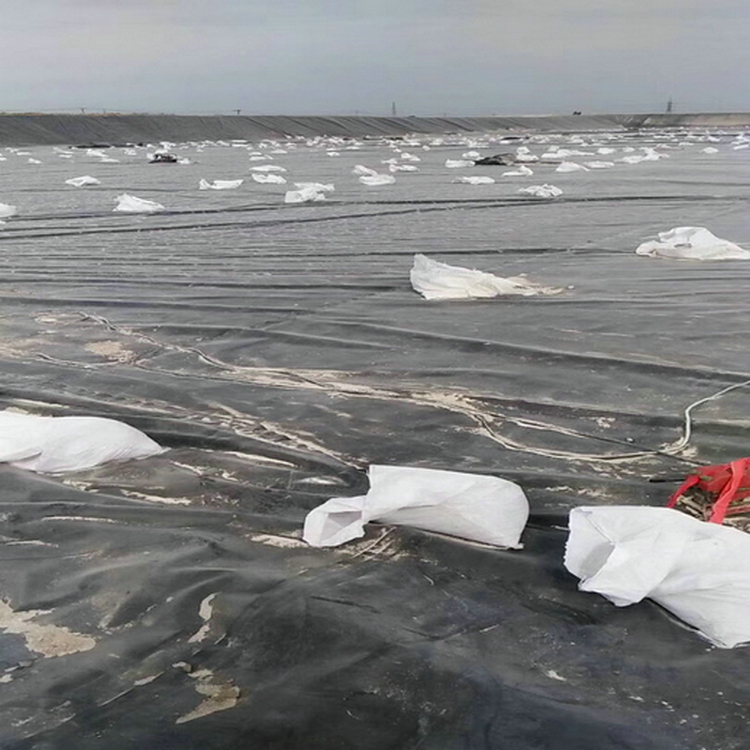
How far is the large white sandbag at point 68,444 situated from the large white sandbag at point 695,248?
4222 mm

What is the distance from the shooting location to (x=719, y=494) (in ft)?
7.07

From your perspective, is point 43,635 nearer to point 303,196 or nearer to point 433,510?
point 433,510

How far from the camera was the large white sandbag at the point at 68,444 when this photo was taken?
8.38ft

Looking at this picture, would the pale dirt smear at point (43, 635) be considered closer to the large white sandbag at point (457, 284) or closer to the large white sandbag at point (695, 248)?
the large white sandbag at point (457, 284)

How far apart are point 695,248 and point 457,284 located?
1.95 meters

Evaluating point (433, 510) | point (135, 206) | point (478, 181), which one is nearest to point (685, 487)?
point (433, 510)

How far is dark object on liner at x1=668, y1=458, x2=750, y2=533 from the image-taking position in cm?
209

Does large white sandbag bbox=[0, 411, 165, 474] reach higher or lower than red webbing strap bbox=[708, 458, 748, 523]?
lower

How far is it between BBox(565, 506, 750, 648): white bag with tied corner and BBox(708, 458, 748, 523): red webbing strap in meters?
0.21

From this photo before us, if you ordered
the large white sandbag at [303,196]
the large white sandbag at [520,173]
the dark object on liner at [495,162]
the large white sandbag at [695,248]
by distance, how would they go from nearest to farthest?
the large white sandbag at [695,248] < the large white sandbag at [303,196] < the large white sandbag at [520,173] < the dark object on liner at [495,162]

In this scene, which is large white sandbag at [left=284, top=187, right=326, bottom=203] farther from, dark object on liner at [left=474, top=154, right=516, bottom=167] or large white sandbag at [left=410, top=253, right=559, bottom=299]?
dark object on liner at [left=474, top=154, right=516, bottom=167]

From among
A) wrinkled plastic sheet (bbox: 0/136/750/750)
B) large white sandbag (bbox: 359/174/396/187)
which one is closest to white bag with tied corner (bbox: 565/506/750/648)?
wrinkled plastic sheet (bbox: 0/136/750/750)

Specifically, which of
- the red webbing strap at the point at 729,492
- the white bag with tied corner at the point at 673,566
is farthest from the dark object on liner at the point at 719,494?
the white bag with tied corner at the point at 673,566

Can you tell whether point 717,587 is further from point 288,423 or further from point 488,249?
point 488,249
